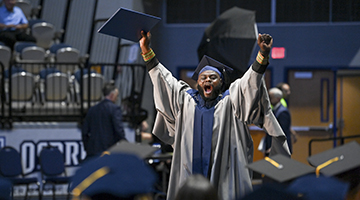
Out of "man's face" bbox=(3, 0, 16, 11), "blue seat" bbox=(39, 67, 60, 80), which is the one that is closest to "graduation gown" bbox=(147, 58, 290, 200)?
"blue seat" bbox=(39, 67, 60, 80)

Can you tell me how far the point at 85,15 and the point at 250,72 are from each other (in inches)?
365

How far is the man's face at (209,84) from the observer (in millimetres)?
3613

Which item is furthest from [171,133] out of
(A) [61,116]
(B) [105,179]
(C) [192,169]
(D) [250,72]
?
(A) [61,116]

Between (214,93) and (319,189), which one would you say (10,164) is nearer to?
(214,93)

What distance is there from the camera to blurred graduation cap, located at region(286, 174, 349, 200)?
175 cm

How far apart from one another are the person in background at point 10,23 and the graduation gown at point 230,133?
700 cm

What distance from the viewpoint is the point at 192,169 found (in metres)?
3.52

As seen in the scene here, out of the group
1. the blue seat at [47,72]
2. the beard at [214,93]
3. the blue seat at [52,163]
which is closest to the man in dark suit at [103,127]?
the blue seat at [52,163]

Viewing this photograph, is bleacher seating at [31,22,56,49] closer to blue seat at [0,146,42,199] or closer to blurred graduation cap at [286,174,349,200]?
blue seat at [0,146,42,199]

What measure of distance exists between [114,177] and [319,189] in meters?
0.75

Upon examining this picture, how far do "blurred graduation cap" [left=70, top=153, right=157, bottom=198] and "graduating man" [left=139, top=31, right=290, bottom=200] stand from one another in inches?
64.3

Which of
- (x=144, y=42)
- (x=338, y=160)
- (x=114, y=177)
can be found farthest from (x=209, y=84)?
(x=114, y=177)

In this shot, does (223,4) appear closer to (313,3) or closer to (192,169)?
(313,3)

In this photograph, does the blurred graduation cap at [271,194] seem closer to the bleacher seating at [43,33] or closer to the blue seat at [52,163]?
the blue seat at [52,163]
